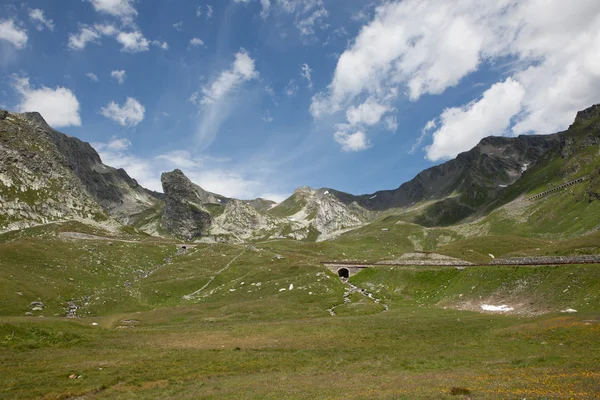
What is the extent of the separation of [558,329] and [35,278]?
118147 mm

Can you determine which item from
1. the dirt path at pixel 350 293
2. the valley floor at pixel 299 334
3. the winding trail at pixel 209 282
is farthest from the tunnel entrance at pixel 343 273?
the winding trail at pixel 209 282

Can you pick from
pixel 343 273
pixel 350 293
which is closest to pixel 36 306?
pixel 350 293

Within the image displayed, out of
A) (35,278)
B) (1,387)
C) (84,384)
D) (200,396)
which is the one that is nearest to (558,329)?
(200,396)

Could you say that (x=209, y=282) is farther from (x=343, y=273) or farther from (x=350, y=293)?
(x=343, y=273)

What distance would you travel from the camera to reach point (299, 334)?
5241 cm

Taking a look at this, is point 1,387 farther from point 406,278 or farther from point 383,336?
point 406,278

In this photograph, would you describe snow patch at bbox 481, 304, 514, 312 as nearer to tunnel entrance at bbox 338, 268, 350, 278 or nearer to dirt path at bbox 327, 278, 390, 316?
dirt path at bbox 327, 278, 390, 316

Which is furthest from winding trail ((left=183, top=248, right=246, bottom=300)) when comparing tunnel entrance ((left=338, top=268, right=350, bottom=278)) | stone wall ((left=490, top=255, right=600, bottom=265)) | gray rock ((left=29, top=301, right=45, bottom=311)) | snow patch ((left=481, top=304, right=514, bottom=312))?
stone wall ((left=490, top=255, right=600, bottom=265))

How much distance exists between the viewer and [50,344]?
44844 mm

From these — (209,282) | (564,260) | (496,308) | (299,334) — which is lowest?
(496,308)

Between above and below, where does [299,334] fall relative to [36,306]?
below

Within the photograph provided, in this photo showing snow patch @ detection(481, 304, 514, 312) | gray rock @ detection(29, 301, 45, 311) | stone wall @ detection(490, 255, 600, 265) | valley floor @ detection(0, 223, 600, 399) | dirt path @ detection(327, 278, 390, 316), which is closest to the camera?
valley floor @ detection(0, 223, 600, 399)

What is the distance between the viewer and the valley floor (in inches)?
1066

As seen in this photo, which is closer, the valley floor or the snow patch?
the valley floor
